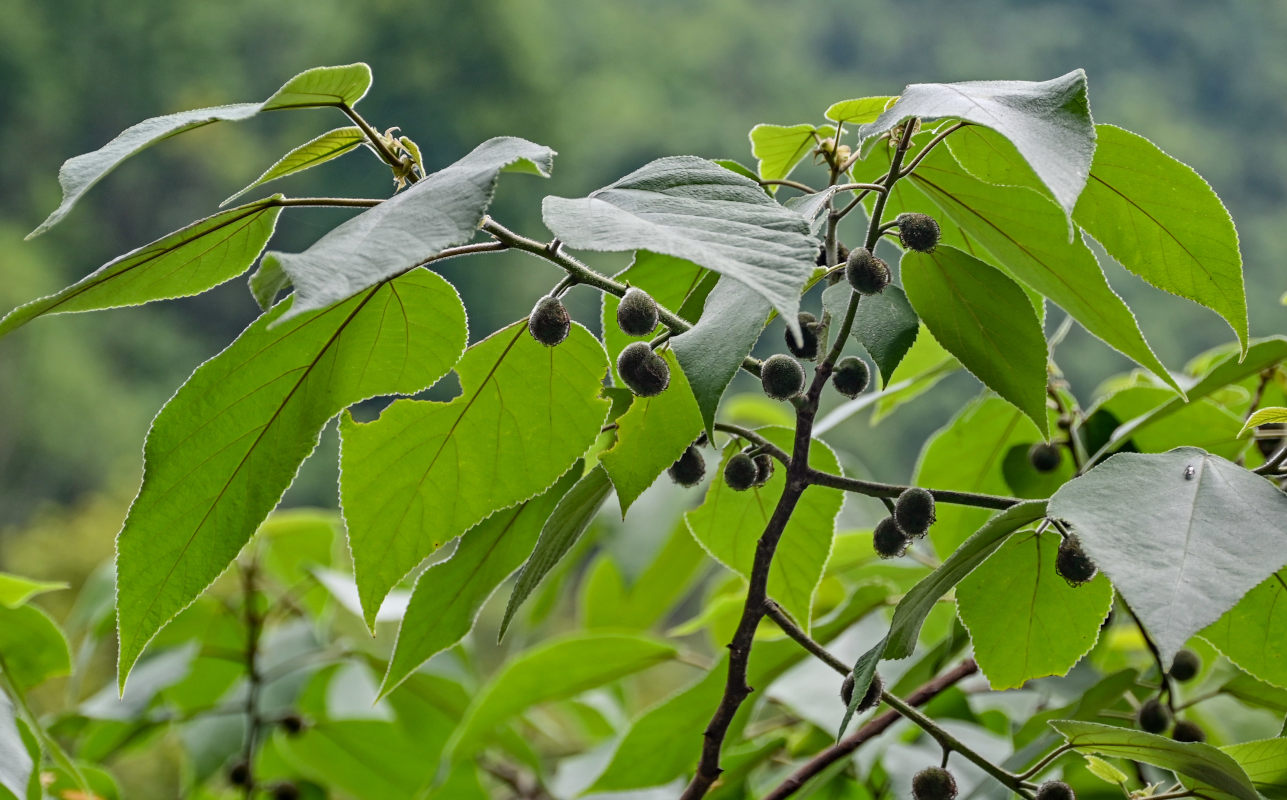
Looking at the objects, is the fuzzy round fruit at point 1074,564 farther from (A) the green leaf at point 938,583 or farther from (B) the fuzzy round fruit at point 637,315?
(B) the fuzzy round fruit at point 637,315

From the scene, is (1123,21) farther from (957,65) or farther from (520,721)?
(520,721)

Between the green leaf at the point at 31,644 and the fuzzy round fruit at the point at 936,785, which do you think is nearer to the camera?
the fuzzy round fruit at the point at 936,785

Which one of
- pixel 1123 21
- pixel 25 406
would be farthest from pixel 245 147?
pixel 1123 21

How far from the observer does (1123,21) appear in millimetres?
10867

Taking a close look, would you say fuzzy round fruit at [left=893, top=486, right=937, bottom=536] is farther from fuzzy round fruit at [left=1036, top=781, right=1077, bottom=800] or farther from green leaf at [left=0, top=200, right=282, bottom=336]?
green leaf at [left=0, top=200, right=282, bottom=336]

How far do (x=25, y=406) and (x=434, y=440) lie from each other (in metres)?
10.5

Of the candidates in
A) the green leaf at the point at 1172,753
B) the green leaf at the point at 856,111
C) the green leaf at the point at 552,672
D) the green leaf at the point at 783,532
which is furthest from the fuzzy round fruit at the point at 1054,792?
the green leaf at the point at 552,672

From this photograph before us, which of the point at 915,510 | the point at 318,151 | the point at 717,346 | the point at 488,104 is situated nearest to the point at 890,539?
the point at 915,510

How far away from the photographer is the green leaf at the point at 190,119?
0.26 metres

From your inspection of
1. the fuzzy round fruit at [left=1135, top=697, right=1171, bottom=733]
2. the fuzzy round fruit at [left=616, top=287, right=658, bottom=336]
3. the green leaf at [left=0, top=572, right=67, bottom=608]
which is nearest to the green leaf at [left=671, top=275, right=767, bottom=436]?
the fuzzy round fruit at [left=616, top=287, right=658, bottom=336]

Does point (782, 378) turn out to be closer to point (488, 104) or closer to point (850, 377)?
point (850, 377)

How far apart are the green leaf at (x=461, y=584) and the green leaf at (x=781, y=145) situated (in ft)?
0.53

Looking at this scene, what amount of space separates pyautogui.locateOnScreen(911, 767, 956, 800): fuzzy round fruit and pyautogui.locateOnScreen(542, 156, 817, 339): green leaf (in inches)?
7.5

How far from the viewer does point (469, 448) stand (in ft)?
1.18
